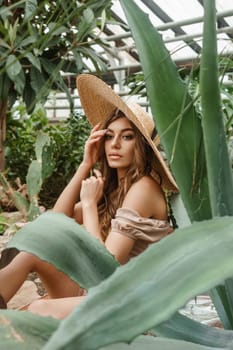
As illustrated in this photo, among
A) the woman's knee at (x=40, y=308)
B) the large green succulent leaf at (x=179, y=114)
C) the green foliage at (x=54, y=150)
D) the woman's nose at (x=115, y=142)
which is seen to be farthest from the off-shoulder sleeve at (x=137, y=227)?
the green foliage at (x=54, y=150)

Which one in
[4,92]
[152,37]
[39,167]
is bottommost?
[39,167]

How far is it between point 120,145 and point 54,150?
15.0 ft

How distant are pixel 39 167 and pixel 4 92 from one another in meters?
0.83

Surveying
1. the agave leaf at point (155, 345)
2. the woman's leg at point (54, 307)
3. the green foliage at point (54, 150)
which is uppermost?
the agave leaf at point (155, 345)

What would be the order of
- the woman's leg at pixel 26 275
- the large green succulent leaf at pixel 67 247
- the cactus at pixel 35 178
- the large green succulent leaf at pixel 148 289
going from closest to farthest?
1. the large green succulent leaf at pixel 148 289
2. the large green succulent leaf at pixel 67 247
3. the woman's leg at pixel 26 275
4. the cactus at pixel 35 178

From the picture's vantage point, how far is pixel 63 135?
6867mm

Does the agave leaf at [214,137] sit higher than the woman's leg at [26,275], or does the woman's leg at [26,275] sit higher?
the agave leaf at [214,137]

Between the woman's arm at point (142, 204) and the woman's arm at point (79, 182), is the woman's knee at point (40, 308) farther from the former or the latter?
the woman's arm at point (79, 182)

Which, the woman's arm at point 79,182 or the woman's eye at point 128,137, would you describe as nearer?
the woman's eye at point 128,137

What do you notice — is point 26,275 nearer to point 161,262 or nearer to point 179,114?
point 179,114

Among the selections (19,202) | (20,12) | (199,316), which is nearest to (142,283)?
(199,316)

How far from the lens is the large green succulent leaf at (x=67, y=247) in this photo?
0.58 metres

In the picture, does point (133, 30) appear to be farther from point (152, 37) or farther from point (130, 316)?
point (130, 316)

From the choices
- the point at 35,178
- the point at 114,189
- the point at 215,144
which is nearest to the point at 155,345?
the point at 215,144
